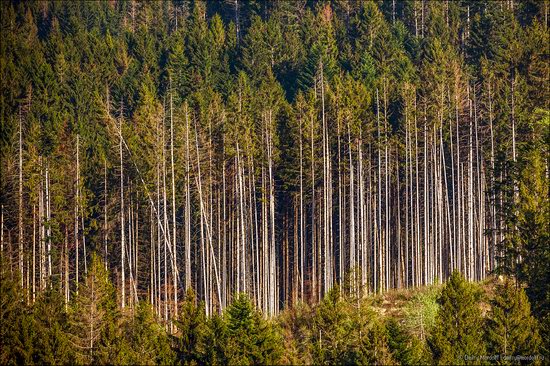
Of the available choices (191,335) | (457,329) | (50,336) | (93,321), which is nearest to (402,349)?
(457,329)

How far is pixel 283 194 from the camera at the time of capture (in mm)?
75875

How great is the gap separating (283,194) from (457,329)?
34.3m

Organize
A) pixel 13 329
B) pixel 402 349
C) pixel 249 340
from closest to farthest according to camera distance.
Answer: pixel 402 349 → pixel 249 340 → pixel 13 329

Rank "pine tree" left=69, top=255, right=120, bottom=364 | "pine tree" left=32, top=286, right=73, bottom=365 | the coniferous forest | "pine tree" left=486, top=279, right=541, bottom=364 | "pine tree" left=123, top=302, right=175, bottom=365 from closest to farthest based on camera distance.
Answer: "pine tree" left=486, top=279, right=541, bottom=364 < "pine tree" left=123, top=302, right=175, bottom=365 < the coniferous forest < "pine tree" left=32, top=286, right=73, bottom=365 < "pine tree" left=69, top=255, right=120, bottom=364

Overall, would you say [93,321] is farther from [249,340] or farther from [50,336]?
[249,340]

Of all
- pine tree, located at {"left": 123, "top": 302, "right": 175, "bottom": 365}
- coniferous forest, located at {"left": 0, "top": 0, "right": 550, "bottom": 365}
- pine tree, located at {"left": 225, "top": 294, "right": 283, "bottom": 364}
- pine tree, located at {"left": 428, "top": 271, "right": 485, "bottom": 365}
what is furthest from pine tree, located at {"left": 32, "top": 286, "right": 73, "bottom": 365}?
pine tree, located at {"left": 428, "top": 271, "right": 485, "bottom": 365}

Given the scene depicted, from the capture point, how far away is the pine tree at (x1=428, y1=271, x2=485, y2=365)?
4109 centimetres

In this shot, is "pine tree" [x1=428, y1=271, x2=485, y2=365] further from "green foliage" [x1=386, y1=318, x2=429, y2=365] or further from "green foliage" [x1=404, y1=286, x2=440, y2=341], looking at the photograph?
"green foliage" [x1=404, y1=286, x2=440, y2=341]

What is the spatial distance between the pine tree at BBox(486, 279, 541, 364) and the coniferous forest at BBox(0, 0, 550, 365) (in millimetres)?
93

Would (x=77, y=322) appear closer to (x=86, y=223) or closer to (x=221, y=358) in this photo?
(x=221, y=358)

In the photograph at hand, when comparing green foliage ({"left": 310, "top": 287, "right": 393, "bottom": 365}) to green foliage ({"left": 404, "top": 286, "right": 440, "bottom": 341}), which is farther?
green foliage ({"left": 404, "top": 286, "right": 440, "bottom": 341})

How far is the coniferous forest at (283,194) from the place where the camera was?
147 feet

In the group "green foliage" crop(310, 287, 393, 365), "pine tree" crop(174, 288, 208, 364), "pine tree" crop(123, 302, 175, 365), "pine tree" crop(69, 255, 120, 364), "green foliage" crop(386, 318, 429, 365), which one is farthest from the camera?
"pine tree" crop(69, 255, 120, 364)

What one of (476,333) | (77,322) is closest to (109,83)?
(77,322)
